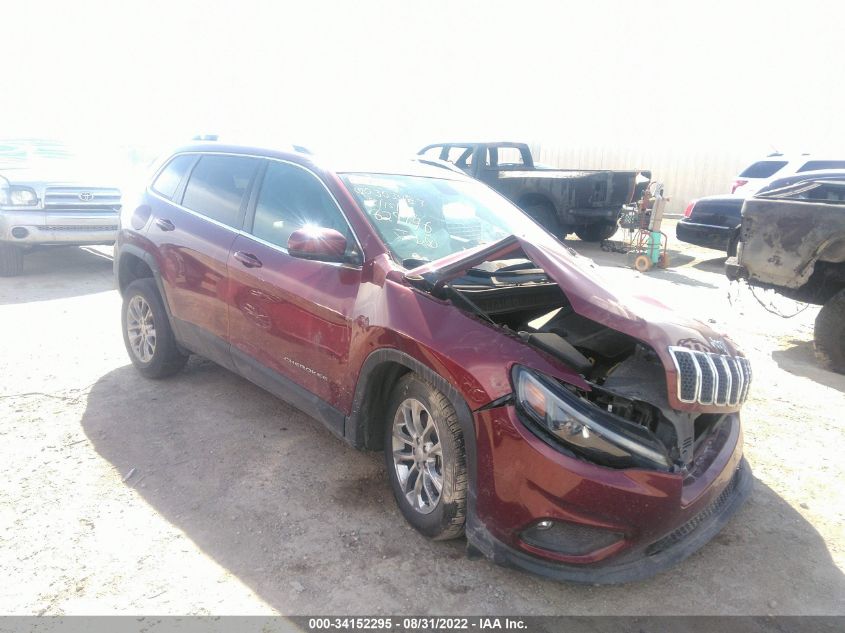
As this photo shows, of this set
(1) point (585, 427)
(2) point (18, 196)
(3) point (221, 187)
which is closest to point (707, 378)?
(1) point (585, 427)

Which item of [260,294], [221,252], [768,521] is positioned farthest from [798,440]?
[221,252]

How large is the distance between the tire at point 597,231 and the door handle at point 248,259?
9.22m

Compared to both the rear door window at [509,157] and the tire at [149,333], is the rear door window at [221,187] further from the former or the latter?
the rear door window at [509,157]

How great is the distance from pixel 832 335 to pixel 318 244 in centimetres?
469

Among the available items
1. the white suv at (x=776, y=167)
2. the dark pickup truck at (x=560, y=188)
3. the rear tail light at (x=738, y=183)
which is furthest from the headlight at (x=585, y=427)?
the rear tail light at (x=738, y=183)

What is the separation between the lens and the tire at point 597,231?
11.8m

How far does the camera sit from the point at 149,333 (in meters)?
4.51

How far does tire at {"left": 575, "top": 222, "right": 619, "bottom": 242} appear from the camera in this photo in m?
11.8

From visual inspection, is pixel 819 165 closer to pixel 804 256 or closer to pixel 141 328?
pixel 804 256

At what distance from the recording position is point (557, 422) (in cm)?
228

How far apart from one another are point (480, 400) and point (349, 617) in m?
0.99

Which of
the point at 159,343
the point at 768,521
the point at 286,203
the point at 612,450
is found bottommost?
the point at 768,521

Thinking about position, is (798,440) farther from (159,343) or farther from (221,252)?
(159,343)

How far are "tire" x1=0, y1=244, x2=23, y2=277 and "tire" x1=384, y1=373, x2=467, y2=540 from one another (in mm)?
7273
